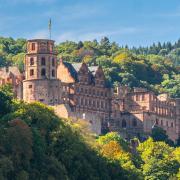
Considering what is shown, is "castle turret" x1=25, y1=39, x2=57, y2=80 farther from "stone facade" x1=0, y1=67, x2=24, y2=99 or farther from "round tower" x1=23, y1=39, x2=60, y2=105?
"stone facade" x1=0, y1=67, x2=24, y2=99

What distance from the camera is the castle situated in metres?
165

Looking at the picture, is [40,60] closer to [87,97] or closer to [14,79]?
[14,79]

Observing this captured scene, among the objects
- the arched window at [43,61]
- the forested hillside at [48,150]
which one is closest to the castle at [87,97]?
the arched window at [43,61]

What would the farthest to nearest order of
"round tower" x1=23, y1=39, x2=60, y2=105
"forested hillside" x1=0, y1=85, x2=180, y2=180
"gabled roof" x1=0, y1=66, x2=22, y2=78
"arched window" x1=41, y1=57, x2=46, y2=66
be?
"gabled roof" x1=0, y1=66, x2=22, y2=78 < "arched window" x1=41, y1=57, x2=46, y2=66 < "round tower" x1=23, y1=39, x2=60, y2=105 < "forested hillside" x1=0, y1=85, x2=180, y2=180

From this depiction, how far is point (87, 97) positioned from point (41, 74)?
8711mm

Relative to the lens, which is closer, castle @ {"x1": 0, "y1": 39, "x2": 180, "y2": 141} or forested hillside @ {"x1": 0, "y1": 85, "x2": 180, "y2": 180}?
forested hillside @ {"x1": 0, "y1": 85, "x2": 180, "y2": 180}

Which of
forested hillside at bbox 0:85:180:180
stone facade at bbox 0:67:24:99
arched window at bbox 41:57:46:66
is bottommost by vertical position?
forested hillside at bbox 0:85:180:180

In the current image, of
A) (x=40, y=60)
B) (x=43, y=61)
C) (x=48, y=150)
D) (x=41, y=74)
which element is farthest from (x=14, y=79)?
(x=48, y=150)

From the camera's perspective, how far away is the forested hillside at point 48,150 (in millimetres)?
115688

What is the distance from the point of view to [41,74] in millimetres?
167000

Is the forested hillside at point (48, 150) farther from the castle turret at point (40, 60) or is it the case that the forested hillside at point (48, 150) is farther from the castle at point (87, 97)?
the castle turret at point (40, 60)

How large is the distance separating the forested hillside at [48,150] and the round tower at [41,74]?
23.9 metres

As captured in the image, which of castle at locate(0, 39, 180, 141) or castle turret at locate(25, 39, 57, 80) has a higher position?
castle turret at locate(25, 39, 57, 80)

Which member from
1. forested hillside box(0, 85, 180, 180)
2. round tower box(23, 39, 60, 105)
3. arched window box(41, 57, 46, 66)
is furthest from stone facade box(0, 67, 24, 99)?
forested hillside box(0, 85, 180, 180)
